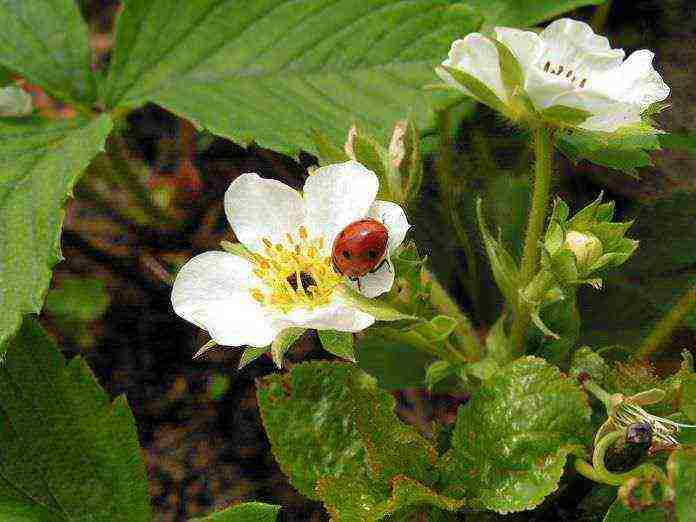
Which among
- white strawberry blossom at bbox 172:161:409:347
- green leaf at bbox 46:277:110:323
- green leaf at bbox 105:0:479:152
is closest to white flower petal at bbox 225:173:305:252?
white strawberry blossom at bbox 172:161:409:347

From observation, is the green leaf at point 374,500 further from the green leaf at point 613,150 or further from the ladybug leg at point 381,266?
the green leaf at point 613,150

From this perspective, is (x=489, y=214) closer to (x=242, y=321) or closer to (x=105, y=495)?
(x=242, y=321)

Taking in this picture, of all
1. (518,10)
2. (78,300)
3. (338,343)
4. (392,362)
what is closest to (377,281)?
(338,343)

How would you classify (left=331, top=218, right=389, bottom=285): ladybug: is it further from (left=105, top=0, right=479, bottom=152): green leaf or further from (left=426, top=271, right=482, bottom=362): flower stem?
(left=105, top=0, right=479, bottom=152): green leaf

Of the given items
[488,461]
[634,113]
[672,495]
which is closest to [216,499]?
[488,461]

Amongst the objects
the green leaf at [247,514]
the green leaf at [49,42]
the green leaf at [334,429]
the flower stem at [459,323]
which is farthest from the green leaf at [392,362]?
the green leaf at [49,42]
